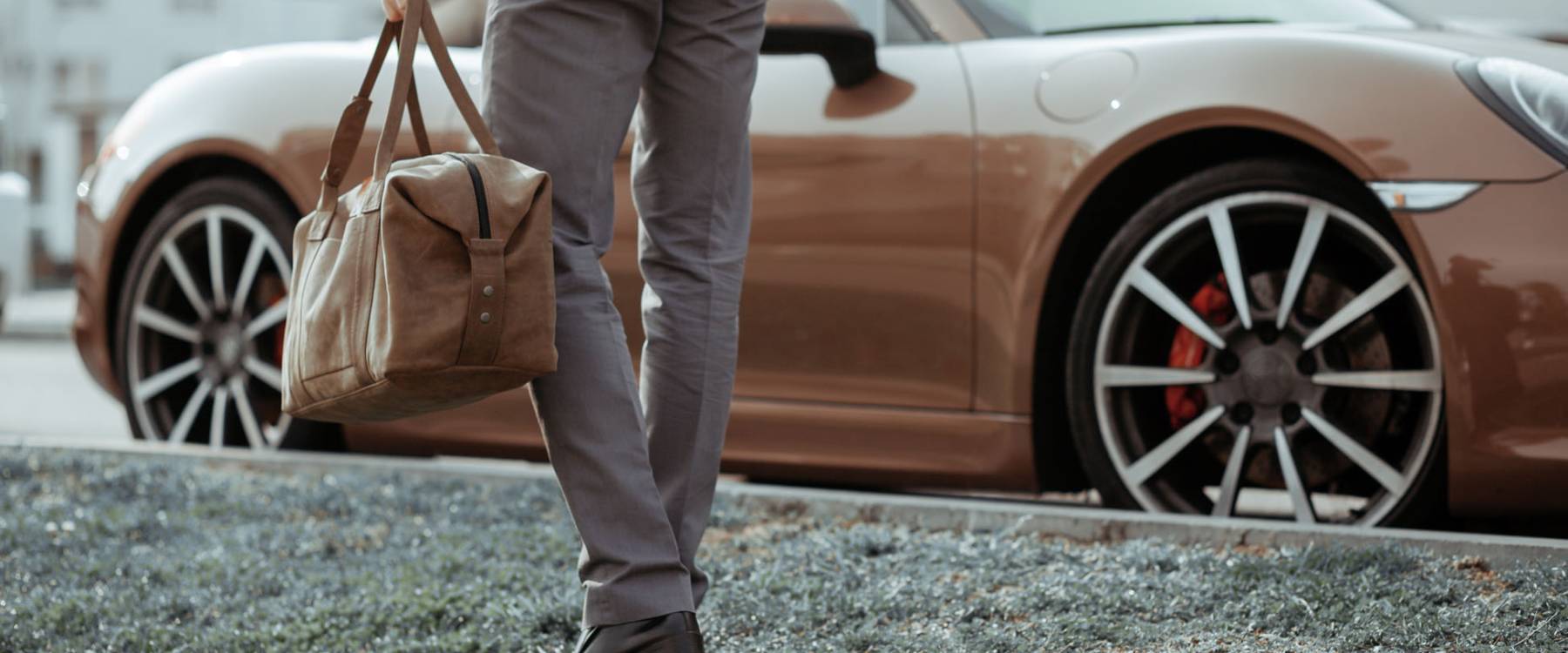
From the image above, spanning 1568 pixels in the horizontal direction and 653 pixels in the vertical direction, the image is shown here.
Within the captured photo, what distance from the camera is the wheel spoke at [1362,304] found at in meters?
3.07

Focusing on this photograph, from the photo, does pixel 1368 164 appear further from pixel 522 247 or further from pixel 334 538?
pixel 334 538

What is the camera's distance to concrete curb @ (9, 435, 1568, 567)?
2.68 meters

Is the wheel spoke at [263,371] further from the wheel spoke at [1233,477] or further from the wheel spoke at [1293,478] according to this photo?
the wheel spoke at [1293,478]

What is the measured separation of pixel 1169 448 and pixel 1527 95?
2.89ft

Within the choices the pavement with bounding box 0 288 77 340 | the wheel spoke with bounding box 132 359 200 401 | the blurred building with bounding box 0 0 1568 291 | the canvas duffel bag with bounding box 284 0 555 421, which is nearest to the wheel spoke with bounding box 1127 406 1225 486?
the canvas duffel bag with bounding box 284 0 555 421

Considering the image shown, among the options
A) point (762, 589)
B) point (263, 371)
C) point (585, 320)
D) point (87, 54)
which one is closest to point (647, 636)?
point (585, 320)

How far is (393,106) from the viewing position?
210 cm

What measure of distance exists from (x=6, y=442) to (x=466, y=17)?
1589mm

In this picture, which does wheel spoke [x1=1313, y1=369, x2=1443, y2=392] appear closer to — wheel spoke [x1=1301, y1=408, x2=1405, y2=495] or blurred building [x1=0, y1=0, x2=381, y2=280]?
wheel spoke [x1=1301, y1=408, x2=1405, y2=495]

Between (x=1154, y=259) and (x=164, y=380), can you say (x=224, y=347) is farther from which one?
(x=1154, y=259)

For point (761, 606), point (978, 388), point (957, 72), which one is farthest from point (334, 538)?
point (957, 72)

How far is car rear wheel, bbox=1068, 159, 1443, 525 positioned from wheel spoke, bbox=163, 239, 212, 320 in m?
2.28

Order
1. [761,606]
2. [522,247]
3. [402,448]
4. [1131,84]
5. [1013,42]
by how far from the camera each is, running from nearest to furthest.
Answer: [522,247] < [761,606] < [1131,84] < [1013,42] < [402,448]

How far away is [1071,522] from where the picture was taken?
120 inches
